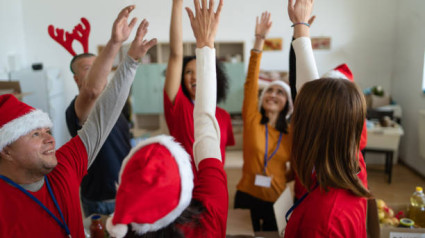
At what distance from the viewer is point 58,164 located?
1.17 metres

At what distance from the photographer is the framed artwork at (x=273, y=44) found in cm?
569

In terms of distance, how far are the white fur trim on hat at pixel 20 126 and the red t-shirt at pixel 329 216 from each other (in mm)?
909

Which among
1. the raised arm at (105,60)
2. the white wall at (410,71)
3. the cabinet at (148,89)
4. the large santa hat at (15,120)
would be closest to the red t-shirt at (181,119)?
the raised arm at (105,60)

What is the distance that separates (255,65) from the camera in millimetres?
1879

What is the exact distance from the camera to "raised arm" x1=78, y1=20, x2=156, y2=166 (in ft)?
4.07

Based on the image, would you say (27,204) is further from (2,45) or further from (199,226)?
(2,45)

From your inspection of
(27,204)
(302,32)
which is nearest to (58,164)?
(27,204)

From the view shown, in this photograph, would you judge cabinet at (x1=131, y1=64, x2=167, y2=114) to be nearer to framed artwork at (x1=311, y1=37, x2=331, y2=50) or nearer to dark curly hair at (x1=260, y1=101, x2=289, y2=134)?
framed artwork at (x1=311, y1=37, x2=331, y2=50)

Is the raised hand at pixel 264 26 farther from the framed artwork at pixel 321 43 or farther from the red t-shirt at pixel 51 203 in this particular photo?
the framed artwork at pixel 321 43

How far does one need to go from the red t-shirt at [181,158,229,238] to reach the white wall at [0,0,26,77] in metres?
5.24

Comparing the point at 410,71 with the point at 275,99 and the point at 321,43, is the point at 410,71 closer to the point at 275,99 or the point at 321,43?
the point at 321,43

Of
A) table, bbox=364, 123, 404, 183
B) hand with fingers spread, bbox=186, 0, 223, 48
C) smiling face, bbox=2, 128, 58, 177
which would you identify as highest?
hand with fingers spread, bbox=186, 0, 223, 48

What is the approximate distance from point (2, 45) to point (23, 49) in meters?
0.74

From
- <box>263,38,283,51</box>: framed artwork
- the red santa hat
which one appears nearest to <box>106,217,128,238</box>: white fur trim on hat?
the red santa hat
